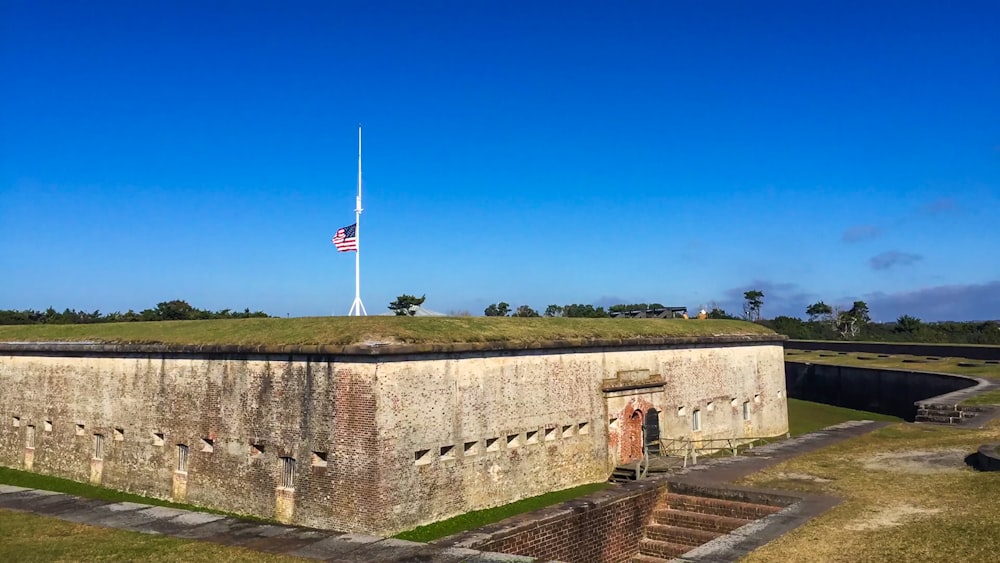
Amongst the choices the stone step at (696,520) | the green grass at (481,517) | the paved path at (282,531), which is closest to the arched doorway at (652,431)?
the green grass at (481,517)

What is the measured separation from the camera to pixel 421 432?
13.5m

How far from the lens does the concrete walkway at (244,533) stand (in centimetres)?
891

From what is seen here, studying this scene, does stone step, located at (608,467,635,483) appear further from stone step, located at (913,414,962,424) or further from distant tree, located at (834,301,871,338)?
distant tree, located at (834,301,871,338)

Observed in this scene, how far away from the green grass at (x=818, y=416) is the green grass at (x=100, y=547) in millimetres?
21938

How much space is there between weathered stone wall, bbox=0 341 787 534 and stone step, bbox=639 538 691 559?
2.99 meters

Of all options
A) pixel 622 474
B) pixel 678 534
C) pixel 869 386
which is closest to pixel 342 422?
pixel 678 534

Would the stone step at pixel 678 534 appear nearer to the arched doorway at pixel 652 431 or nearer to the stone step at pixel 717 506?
the stone step at pixel 717 506

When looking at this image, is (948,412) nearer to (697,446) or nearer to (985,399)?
(985,399)

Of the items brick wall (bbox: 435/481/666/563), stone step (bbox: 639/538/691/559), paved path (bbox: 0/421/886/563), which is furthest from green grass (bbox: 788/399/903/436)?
paved path (bbox: 0/421/886/563)

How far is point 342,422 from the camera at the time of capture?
1304 cm

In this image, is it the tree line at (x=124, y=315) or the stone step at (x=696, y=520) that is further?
the tree line at (x=124, y=315)

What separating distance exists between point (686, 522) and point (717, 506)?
29.6 inches

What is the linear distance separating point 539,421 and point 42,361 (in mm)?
13769

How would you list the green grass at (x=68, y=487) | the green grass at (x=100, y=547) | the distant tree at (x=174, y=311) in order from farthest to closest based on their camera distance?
the distant tree at (x=174, y=311) → the green grass at (x=68, y=487) → the green grass at (x=100, y=547)
